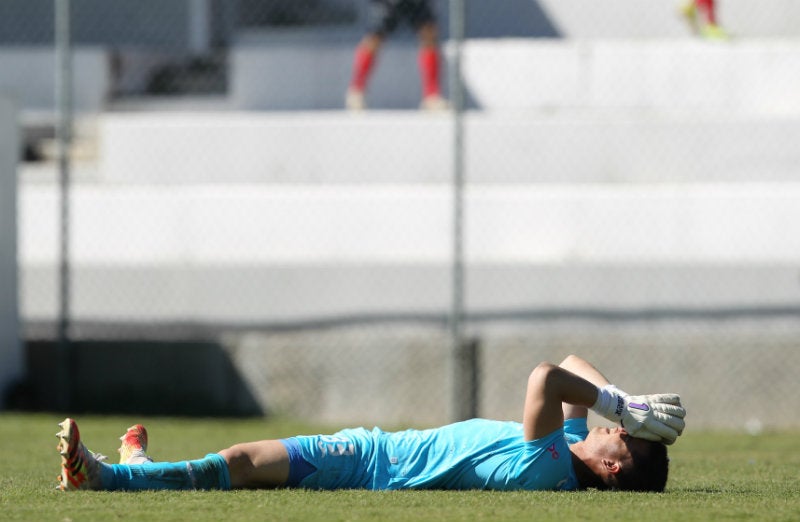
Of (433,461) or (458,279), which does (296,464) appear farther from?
(458,279)

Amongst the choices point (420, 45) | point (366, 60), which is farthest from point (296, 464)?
Result: point (420, 45)

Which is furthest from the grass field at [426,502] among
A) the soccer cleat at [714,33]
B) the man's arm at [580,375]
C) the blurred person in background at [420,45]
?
the soccer cleat at [714,33]

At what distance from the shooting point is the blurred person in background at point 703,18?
12414 millimetres

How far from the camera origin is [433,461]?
5402mm

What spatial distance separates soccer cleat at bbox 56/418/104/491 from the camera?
189 inches

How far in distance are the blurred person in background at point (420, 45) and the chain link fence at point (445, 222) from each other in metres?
0.07

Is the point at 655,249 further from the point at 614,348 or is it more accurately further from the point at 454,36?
the point at 454,36

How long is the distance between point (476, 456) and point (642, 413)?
2.25ft

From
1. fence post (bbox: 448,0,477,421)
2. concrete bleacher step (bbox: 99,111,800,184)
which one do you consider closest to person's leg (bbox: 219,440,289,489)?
fence post (bbox: 448,0,477,421)

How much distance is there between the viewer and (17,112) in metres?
10.4

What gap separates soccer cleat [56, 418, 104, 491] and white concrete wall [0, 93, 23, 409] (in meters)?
5.20

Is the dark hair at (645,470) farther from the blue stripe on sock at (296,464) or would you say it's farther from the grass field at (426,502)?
the blue stripe on sock at (296,464)

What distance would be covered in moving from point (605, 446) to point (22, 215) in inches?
270

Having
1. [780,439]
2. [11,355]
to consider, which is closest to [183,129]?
[11,355]
